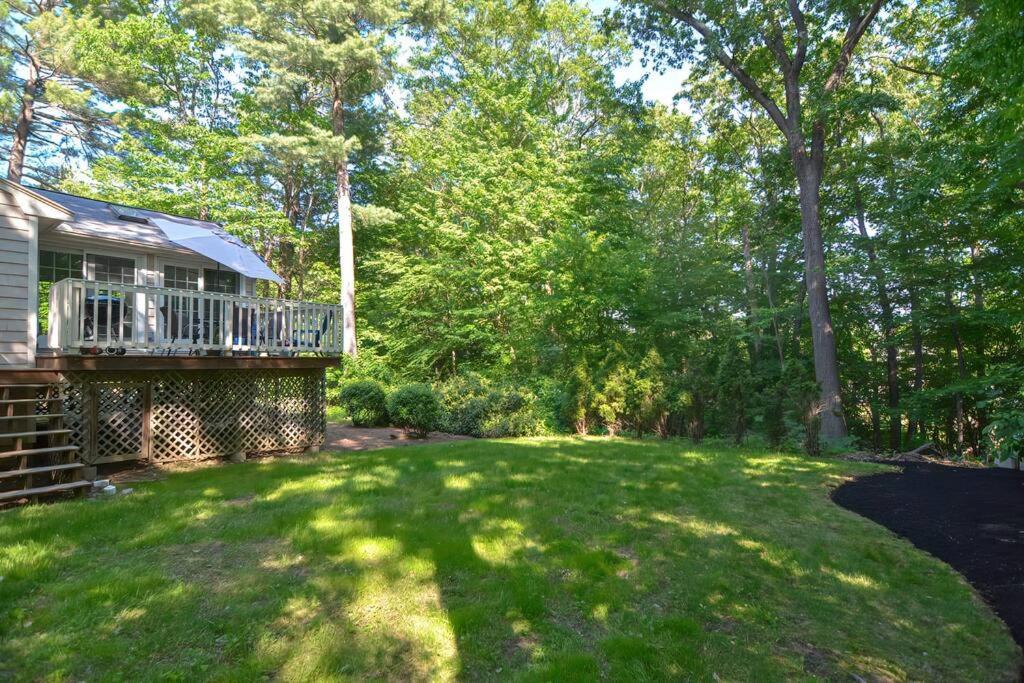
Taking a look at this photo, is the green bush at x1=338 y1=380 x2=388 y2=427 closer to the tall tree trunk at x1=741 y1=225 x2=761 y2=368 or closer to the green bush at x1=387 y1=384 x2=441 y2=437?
the green bush at x1=387 y1=384 x2=441 y2=437

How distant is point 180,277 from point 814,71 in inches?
666

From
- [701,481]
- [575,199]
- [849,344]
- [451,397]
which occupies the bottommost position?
[701,481]

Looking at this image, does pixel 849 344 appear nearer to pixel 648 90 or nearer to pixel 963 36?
pixel 963 36

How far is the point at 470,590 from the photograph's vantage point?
3.33 m

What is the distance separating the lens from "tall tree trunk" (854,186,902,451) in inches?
573

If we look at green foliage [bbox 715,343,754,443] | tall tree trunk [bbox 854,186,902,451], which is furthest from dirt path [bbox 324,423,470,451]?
tall tree trunk [bbox 854,186,902,451]

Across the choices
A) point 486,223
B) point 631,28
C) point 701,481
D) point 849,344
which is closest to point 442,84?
point 486,223

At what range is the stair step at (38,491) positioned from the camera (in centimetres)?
472

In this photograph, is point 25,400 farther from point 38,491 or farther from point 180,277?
point 180,277

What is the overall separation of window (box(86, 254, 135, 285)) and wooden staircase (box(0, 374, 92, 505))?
438 cm

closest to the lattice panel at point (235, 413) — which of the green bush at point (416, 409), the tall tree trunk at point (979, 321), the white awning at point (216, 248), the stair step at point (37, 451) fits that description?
the stair step at point (37, 451)

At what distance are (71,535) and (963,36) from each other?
658 inches

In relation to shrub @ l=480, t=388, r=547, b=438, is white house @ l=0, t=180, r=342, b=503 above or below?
above

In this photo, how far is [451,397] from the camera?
11156mm
